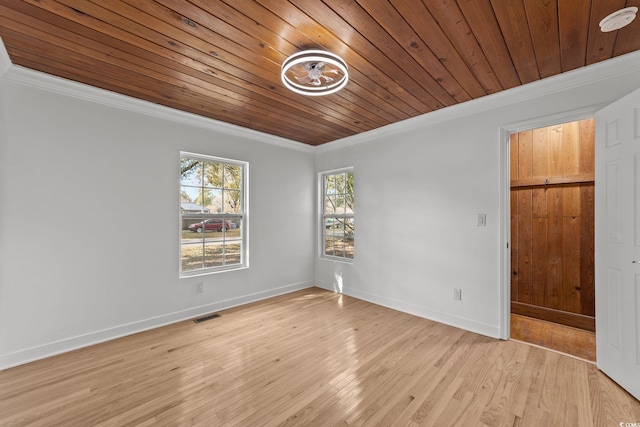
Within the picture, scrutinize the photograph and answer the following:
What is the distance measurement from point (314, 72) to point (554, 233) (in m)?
3.43

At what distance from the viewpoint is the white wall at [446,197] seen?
99.5 inches

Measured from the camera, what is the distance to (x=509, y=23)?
1749 mm

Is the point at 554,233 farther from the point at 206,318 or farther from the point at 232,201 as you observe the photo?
the point at 206,318

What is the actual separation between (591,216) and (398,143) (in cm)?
231

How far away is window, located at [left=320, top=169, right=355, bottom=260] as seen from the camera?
14.5 feet

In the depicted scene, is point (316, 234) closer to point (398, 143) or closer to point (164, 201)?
point (398, 143)

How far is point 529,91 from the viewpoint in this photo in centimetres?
260

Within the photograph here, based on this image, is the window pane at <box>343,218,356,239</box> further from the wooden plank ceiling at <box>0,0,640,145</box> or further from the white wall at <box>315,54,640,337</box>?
the wooden plank ceiling at <box>0,0,640,145</box>

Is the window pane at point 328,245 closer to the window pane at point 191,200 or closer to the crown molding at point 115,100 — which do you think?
the crown molding at point 115,100

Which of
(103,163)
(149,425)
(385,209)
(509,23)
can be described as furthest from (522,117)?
(103,163)

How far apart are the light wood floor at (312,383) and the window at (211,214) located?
954 mm

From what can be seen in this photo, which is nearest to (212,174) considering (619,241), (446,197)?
(446,197)

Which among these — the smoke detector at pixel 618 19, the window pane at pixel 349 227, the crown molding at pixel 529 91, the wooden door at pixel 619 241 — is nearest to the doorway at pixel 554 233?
the wooden door at pixel 619 241

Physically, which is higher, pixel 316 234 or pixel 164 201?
pixel 164 201
